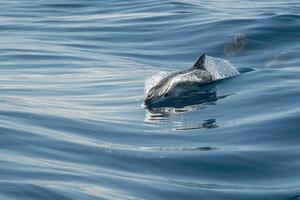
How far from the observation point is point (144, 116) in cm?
1304

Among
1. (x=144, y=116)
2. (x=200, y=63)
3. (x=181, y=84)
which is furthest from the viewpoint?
(x=200, y=63)

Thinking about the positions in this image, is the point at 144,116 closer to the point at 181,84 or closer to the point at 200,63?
the point at 181,84

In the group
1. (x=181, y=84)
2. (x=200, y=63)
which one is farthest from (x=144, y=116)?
(x=200, y=63)

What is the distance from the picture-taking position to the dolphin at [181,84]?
1404cm

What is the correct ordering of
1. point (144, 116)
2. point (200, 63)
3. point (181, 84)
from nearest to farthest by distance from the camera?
point (144, 116)
point (181, 84)
point (200, 63)

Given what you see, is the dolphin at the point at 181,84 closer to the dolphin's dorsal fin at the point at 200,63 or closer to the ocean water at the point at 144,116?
the dolphin's dorsal fin at the point at 200,63

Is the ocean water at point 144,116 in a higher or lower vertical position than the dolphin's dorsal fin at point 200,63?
lower

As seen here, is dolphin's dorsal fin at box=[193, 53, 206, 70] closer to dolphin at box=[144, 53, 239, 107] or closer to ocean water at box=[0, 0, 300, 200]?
dolphin at box=[144, 53, 239, 107]

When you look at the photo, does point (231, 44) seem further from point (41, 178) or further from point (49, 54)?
point (41, 178)

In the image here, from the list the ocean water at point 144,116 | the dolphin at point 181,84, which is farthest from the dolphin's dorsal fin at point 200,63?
the ocean water at point 144,116

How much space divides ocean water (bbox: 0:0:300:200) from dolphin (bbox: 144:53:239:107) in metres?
0.21

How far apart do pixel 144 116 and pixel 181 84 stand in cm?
168

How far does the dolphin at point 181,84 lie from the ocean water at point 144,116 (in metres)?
0.21

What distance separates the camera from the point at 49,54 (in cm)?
1984
